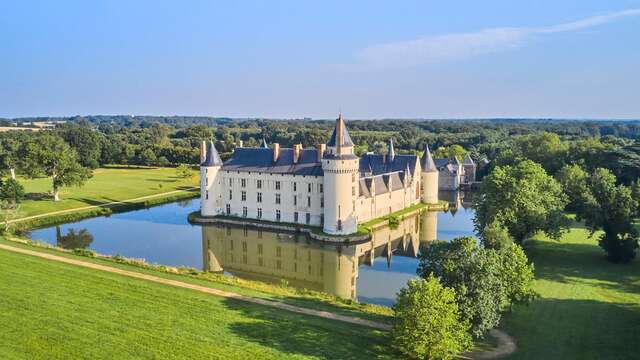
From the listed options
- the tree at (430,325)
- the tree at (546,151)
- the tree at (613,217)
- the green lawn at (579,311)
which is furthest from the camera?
the tree at (546,151)

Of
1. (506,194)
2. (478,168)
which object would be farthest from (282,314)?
(478,168)

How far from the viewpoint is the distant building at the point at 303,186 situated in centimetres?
3884

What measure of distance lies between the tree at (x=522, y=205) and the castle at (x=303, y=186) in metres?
10.2

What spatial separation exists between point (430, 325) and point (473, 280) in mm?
2858

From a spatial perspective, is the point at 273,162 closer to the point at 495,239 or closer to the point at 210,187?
the point at 210,187

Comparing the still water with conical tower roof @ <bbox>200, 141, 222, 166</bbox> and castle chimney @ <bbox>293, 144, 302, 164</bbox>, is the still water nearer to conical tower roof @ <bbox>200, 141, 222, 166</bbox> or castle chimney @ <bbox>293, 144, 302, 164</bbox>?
conical tower roof @ <bbox>200, 141, 222, 166</bbox>

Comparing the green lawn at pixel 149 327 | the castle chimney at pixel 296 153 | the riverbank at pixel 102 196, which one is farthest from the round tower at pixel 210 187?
the green lawn at pixel 149 327

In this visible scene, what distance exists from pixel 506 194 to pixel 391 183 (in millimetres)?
16156

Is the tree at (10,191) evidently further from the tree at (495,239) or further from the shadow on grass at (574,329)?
the shadow on grass at (574,329)

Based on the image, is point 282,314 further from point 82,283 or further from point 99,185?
point 99,185

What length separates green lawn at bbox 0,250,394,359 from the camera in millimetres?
17609

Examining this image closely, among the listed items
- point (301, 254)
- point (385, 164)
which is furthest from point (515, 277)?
point (385, 164)

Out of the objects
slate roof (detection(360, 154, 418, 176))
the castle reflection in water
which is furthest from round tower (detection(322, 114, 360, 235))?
slate roof (detection(360, 154, 418, 176))

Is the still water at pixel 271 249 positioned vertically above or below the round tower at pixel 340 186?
below
